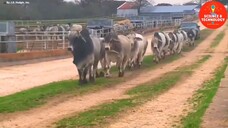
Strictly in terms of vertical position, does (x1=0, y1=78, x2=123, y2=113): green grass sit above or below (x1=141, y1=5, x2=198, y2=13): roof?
below

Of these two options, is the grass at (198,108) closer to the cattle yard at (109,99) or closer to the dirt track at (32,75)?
the cattle yard at (109,99)

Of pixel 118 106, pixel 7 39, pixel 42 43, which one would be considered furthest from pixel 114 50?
pixel 42 43

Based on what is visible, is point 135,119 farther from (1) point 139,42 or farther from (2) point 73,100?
(1) point 139,42

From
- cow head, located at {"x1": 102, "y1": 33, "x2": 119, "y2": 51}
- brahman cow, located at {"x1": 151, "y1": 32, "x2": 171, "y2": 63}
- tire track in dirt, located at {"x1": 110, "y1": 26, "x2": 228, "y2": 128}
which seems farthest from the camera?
brahman cow, located at {"x1": 151, "y1": 32, "x2": 171, "y2": 63}

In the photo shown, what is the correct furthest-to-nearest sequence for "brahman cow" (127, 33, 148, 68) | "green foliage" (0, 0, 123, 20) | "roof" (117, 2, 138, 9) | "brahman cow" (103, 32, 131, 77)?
"roof" (117, 2, 138, 9) → "green foliage" (0, 0, 123, 20) → "brahman cow" (127, 33, 148, 68) → "brahman cow" (103, 32, 131, 77)

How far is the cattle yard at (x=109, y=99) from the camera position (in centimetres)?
991

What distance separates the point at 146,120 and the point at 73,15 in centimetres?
6666

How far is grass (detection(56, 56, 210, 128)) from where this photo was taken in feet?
31.7

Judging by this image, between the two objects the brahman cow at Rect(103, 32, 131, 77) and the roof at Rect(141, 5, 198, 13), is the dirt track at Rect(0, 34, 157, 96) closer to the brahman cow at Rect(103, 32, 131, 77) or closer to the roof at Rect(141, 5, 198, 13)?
the brahman cow at Rect(103, 32, 131, 77)

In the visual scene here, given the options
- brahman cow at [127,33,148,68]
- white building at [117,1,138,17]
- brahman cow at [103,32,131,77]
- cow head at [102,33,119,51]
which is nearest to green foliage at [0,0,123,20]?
white building at [117,1,138,17]

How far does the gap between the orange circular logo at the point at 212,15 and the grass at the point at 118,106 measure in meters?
2.48

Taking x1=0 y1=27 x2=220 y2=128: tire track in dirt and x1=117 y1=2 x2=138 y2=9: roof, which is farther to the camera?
x1=117 y1=2 x2=138 y2=9: roof

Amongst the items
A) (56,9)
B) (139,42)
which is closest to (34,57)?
(139,42)

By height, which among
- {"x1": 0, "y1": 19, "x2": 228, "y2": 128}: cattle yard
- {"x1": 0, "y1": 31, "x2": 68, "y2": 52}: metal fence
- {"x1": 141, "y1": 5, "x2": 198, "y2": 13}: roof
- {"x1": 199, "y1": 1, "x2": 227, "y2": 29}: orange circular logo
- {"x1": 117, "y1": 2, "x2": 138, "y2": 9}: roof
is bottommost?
{"x1": 0, "y1": 19, "x2": 228, "y2": 128}: cattle yard
